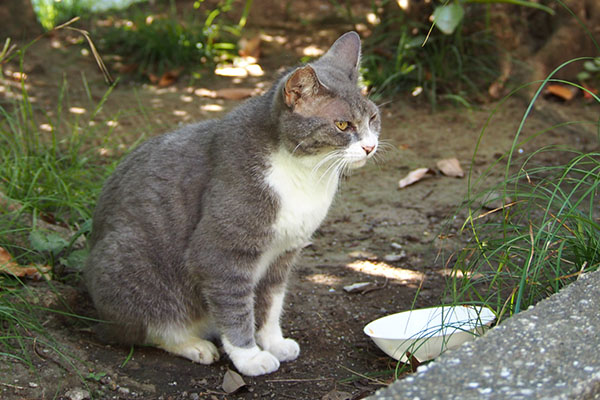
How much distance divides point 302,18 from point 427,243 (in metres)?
3.78

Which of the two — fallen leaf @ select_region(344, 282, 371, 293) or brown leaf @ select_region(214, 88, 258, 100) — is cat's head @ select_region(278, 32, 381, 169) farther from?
brown leaf @ select_region(214, 88, 258, 100)

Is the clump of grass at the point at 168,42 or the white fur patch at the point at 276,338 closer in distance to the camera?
the white fur patch at the point at 276,338

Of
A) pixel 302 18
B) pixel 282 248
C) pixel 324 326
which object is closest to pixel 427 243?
pixel 324 326

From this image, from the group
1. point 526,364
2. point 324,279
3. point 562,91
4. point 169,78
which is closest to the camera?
point 526,364

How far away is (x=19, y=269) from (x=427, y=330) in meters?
1.84

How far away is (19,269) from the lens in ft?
11.0

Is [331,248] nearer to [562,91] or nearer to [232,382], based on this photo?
[232,382]

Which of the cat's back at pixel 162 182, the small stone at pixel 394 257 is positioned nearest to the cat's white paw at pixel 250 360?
the cat's back at pixel 162 182

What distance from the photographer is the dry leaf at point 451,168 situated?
16.1 ft

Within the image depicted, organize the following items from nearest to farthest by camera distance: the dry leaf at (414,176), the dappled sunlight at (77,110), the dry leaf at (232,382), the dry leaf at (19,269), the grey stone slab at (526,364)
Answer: the grey stone slab at (526,364)
the dry leaf at (232,382)
the dry leaf at (19,269)
the dry leaf at (414,176)
the dappled sunlight at (77,110)

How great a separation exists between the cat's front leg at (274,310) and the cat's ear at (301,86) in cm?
73

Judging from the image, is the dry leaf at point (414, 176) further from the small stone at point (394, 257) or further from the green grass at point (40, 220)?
the green grass at point (40, 220)

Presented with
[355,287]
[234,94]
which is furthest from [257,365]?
[234,94]

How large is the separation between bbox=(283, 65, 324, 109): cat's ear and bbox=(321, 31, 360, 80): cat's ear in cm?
36
